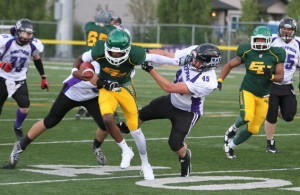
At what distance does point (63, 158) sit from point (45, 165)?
694mm

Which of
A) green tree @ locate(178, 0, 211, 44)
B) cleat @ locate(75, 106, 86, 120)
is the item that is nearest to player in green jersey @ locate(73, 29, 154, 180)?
cleat @ locate(75, 106, 86, 120)

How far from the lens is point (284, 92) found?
12.8 metres

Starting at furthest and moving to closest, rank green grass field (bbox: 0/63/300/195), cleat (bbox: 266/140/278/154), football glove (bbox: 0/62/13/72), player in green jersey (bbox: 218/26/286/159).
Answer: football glove (bbox: 0/62/13/72), cleat (bbox: 266/140/278/154), player in green jersey (bbox: 218/26/286/159), green grass field (bbox: 0/63/300/195)

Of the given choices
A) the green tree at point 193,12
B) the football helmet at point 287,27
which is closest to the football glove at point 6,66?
the football helmet at point 287,27

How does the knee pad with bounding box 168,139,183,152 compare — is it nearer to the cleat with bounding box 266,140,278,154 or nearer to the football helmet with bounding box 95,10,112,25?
the cleat with bounding box 266,140,278,154

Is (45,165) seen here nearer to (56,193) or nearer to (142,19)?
(56,193)

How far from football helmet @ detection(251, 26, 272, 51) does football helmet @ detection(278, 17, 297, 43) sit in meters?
0.85

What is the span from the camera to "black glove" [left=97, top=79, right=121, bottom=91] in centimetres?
984

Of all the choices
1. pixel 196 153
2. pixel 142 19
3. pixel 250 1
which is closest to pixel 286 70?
pixel 196 153

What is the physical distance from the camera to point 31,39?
12.4 m

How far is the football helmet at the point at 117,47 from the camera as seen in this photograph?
9.59 metres

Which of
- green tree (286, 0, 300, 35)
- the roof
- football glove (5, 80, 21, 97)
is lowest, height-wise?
the roof

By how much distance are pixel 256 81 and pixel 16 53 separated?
10.4 feet

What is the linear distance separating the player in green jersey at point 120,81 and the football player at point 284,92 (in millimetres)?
3148
